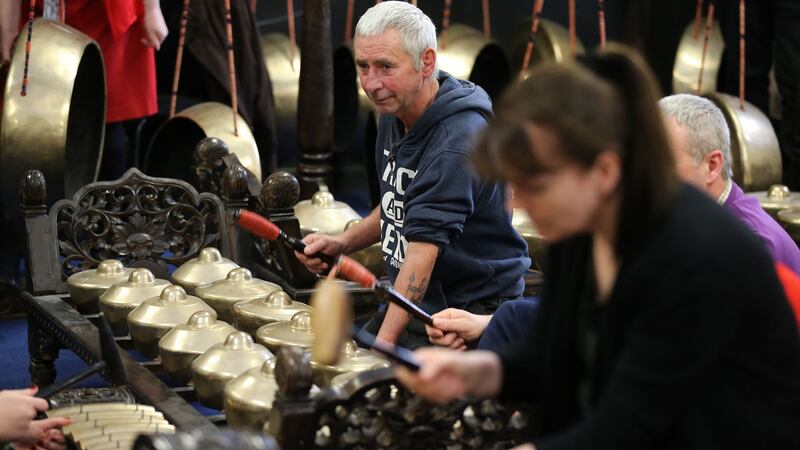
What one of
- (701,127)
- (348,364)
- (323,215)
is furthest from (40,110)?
(701,127)

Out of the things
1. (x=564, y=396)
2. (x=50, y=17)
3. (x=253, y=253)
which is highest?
(x=50, y=17)

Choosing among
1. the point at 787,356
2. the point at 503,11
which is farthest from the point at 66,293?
the point at 503,11

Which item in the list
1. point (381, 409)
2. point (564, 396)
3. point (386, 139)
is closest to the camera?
point (564, 396)

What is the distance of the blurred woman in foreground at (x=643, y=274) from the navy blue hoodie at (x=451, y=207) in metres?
1.02

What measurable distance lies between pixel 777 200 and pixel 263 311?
1451 millimetres

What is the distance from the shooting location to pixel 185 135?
3.71 meters

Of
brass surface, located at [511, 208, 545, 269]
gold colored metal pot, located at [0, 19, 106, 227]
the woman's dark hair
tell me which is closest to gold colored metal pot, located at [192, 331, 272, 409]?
the woman's dark hair

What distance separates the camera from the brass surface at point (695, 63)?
4.71 meters

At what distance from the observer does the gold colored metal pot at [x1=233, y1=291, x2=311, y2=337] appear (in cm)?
221

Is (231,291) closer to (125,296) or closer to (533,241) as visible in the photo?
(125,296)

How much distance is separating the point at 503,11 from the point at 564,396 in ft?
14.5

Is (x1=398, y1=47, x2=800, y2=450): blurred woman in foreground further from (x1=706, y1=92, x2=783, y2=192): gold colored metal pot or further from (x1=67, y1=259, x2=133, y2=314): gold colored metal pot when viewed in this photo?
(x1=706, y1=92, x2=783, y2=192): gold colored metal pot

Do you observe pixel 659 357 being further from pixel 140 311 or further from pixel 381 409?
pixel 140 311

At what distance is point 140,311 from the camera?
2.25 meters
